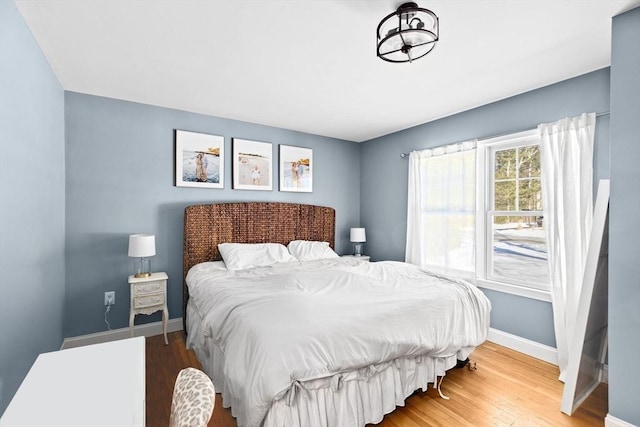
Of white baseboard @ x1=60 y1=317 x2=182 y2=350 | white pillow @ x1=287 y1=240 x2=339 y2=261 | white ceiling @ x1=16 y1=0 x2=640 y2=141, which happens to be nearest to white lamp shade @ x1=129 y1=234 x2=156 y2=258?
white baseboard @ x1=60 y1=317 x2=182 y2=350

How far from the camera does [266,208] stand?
404 centimetres

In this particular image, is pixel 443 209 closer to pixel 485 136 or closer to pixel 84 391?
pixel 485 136

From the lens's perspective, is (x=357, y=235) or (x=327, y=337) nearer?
(x=327, y=337)

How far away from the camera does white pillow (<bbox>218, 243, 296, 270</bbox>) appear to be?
3340mm

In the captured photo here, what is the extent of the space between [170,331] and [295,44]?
130 inches

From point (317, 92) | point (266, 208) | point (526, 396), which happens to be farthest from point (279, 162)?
point (526, 396)

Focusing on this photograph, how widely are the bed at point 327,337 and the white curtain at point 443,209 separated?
3.03 ft

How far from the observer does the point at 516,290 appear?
308cm

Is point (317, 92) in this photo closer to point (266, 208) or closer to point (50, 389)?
point (266, 208)

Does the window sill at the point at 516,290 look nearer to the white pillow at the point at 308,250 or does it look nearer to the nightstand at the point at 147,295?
the white pillow at the point at 308,250

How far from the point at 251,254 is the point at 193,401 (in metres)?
2.61

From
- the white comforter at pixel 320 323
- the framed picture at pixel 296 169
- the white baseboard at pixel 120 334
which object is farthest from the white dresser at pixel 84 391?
the framed picture at pixel 296 169

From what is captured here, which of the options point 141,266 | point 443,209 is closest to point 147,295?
point 141,266

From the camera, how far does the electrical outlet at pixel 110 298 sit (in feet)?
10.3
